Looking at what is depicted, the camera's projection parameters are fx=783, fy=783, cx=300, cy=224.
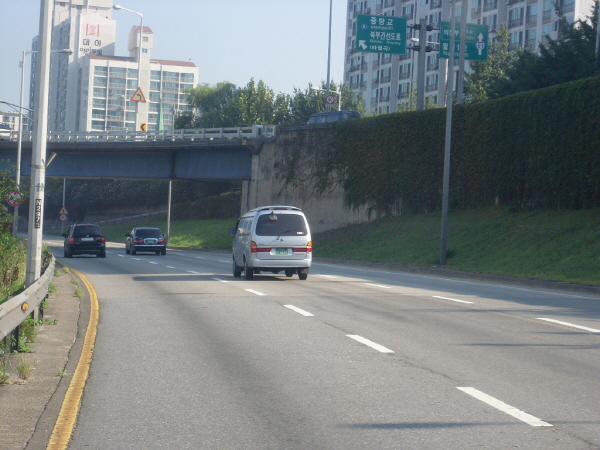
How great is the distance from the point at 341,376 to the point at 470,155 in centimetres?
3341

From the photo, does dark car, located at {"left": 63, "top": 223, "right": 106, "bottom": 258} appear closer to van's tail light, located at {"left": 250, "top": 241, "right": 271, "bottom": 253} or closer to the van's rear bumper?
the van's rear bumper

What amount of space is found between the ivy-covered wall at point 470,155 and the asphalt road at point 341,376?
1847 centimetres

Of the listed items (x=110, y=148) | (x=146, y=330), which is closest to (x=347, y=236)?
(x=110, y=148)

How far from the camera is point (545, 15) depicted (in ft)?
250

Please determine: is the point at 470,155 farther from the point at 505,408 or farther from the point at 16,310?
the point at 505,408

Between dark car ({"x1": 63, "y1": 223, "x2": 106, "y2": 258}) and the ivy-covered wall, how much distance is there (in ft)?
55.3

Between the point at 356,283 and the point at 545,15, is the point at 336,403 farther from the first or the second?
the point at 545,15

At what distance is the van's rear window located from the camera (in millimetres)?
21562

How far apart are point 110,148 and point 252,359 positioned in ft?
159

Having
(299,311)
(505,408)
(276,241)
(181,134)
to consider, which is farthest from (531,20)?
(505,408)

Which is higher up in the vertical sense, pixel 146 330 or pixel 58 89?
pixel 58 89

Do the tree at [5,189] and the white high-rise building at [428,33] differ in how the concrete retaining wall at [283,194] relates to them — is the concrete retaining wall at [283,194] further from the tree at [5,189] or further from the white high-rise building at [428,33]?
the tree at [5,189]

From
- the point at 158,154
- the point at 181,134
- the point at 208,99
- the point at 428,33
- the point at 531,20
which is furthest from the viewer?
the point at 208,99

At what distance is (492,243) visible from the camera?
3238 centimetres
